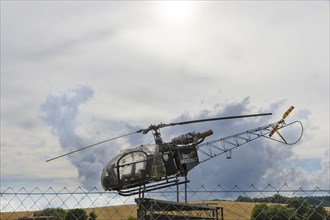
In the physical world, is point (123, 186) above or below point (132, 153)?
below

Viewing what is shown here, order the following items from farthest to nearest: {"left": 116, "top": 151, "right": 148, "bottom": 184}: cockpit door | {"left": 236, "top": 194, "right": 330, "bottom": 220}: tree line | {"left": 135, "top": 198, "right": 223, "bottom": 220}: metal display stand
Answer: {"left": 116, "top": 151, "right": 148, "bottom": 184}: cockpit door, {"left": 135, "top": 198, "right": 223, "bottom": 220}: metal display stand, {"left": 236, "top": 194, "right": 330, "bottom": 220}: tree line

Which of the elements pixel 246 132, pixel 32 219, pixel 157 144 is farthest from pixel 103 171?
pixel 246 132

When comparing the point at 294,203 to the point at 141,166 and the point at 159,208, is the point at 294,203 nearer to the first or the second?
the point at 159,208

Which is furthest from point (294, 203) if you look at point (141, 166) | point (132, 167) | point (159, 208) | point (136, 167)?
point (132, 167)

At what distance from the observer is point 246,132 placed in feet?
87.8

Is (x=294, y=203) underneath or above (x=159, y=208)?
above

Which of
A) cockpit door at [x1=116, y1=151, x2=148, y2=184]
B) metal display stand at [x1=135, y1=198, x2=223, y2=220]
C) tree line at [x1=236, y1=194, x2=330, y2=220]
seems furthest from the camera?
cockpit door at [x1=116, y1=151, x2=148, y2=184]

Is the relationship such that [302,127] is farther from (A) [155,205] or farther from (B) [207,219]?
(A) [155,205]

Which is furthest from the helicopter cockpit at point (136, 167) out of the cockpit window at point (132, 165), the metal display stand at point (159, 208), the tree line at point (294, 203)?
→ the tree line at point (294, 203)

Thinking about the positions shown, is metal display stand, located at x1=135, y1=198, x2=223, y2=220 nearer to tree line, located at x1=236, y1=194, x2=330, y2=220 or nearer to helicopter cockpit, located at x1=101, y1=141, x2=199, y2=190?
helicopter cockpit, located at x1=101, y1=141, x2=199, y2=190

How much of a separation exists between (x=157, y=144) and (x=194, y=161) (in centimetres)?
220

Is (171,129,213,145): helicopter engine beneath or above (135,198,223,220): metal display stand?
above

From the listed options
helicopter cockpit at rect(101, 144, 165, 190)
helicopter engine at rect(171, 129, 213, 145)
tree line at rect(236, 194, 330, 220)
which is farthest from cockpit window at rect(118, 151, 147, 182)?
tree line at rect(236, 194, 330, 220)

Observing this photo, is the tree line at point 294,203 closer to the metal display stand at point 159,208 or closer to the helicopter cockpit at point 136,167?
the metal display stand at point 159,208
